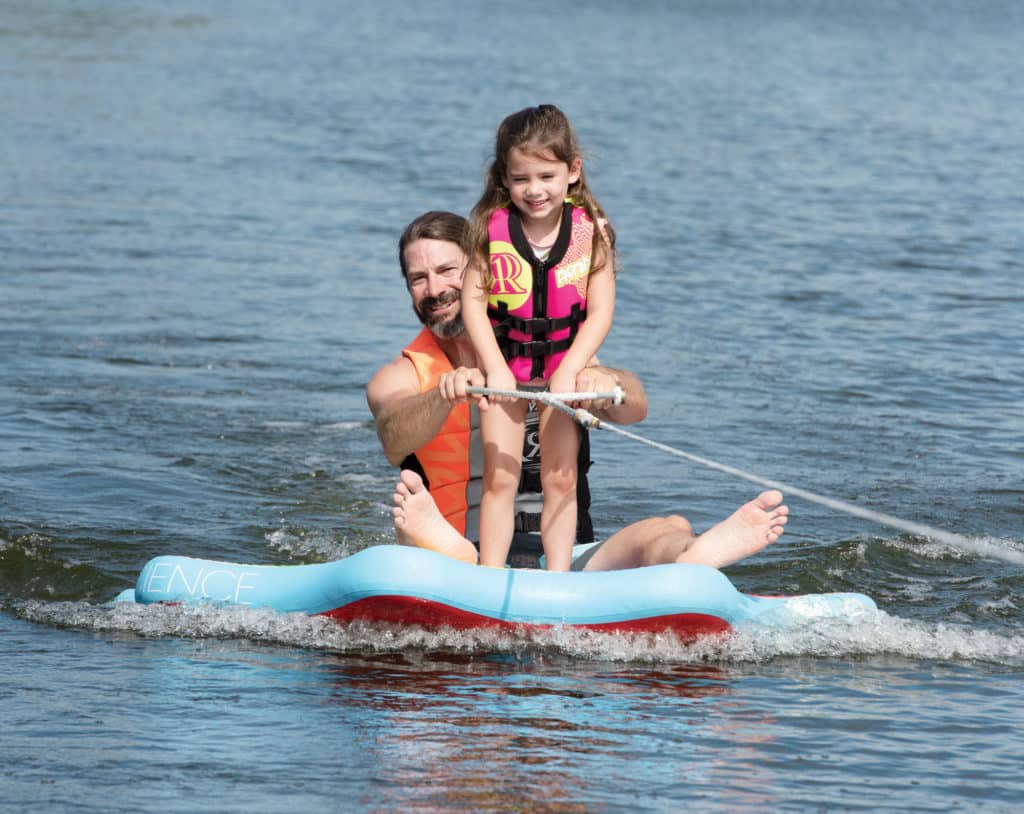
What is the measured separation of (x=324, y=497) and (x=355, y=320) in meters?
4.34

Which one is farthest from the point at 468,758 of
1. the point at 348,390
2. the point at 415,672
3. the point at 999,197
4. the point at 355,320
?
the point at 999,197

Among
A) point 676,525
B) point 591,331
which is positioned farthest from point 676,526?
point 591,331

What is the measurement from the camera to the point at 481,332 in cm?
587

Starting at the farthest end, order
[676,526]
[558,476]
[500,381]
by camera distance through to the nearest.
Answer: [676,526]
[558,476]
[500,381]

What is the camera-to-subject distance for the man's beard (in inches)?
250

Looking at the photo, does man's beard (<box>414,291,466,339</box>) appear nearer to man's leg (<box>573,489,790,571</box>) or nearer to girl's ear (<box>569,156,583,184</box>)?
girl's ear (<box>569,156,583,184</box>)

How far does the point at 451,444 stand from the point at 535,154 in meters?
1.20

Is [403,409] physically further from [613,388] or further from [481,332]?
[613,388]

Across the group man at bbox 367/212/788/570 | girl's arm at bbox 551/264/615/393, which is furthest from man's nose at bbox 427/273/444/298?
girl's arm at bbox 551/264/615/393

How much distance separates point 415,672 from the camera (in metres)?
5.85

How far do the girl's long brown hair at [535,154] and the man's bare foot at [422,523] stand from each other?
2.50 feet

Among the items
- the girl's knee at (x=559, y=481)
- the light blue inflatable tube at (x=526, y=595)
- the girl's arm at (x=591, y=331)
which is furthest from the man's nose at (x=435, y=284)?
the light blue inflatable tube at (x=526, y=595)

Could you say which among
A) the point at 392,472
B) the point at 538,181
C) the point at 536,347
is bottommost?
the point at 392,472

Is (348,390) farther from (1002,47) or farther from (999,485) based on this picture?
(1002,47)
